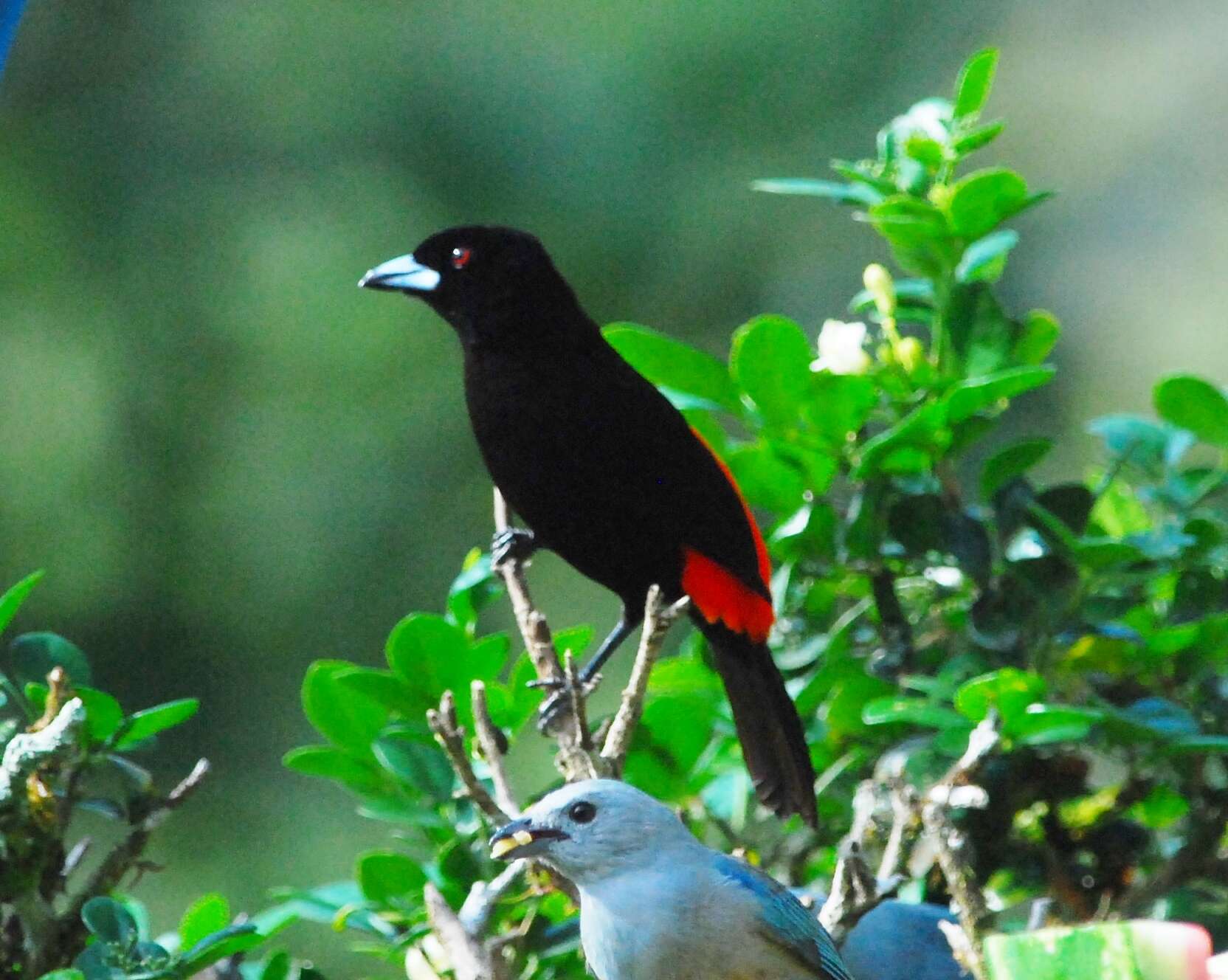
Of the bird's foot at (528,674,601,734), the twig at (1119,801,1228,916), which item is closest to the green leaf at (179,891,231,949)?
the bird's foot at (528,674,601,734)

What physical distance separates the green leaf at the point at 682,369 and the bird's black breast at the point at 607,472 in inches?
3.7

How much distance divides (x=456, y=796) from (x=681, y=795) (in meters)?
0.19

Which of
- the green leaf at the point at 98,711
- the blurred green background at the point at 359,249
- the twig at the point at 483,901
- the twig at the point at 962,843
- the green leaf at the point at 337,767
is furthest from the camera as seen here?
the blurred green background at the point at 359,249

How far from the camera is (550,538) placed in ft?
4.17

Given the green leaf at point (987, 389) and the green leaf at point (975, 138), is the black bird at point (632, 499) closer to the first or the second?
the green leaf at point (987, 389)

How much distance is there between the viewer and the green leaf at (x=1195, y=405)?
140 centimetres

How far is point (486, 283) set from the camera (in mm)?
1331

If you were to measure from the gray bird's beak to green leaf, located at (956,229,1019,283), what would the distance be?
0.61 m

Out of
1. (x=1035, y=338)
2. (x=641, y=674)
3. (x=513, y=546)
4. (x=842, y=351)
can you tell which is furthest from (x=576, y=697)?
(x=1035, y=338)

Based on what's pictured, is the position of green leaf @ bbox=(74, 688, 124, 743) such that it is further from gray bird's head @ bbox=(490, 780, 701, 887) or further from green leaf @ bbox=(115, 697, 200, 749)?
gray bird's head @ bbox=(490, 780, 701, 887)

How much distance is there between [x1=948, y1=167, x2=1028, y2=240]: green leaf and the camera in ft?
4.36

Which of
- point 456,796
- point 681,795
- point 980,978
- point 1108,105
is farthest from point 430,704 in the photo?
point 1108,105

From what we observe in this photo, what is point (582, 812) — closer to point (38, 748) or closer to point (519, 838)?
point (519, 838)

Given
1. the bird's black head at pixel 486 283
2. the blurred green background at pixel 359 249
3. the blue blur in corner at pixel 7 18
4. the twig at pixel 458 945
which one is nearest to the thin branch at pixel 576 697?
the twig at pixel 458 945
